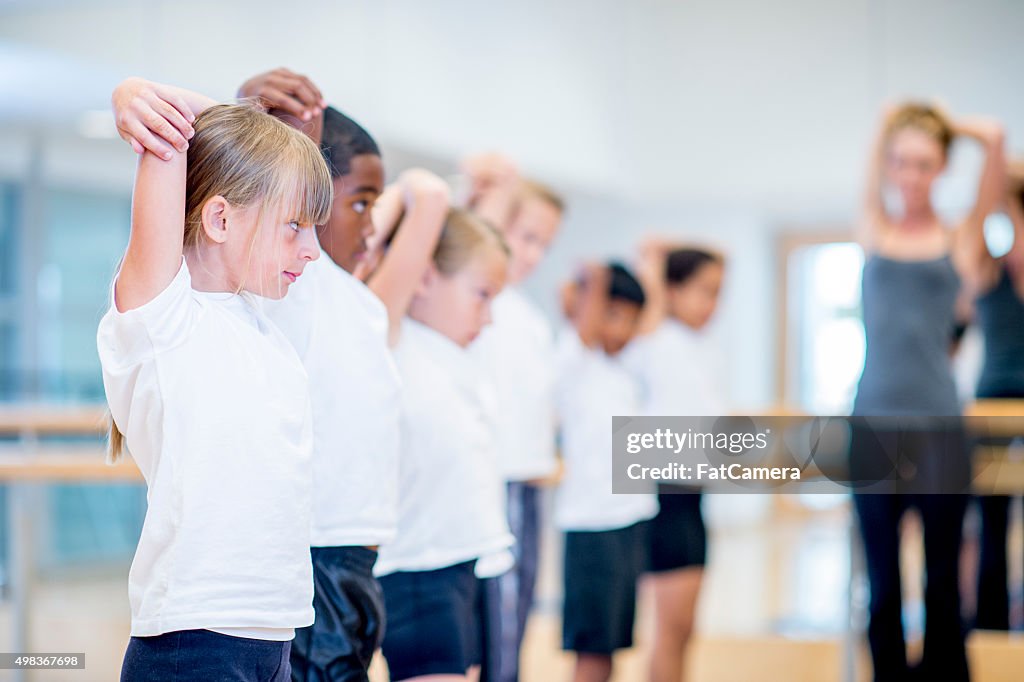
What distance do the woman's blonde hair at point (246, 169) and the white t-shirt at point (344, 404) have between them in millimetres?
171

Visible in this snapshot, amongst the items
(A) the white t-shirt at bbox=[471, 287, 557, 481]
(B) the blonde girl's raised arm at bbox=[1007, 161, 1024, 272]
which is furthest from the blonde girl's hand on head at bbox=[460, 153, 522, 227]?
(B) the blonde girl's raised arm at bbox=[1007, 161, 1024, 272]

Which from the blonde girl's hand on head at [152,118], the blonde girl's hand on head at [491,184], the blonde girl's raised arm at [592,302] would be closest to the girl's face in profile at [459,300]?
the blonde girl's hand on head at [491,184]

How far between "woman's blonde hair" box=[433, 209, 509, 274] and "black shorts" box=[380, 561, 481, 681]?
0.45 metres

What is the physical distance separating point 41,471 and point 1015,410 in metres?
2.31

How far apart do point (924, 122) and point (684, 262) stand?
708mm

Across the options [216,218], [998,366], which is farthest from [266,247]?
[998,366]

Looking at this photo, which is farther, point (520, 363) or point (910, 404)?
point (910, 404)

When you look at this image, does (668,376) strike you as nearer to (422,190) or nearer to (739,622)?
(422,190)

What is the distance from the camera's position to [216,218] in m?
1.08

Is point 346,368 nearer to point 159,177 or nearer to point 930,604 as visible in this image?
point 159,177

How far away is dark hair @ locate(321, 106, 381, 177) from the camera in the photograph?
4.31ft

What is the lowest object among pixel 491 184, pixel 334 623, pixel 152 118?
pixel 334 623

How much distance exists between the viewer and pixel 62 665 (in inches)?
60.4

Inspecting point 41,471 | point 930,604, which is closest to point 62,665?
point 41,471
